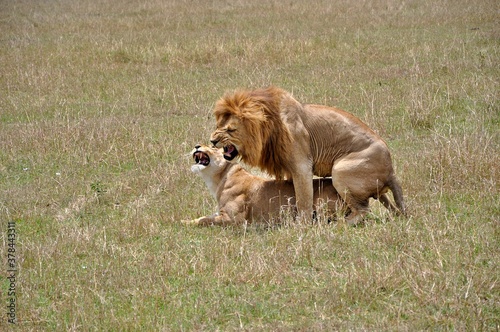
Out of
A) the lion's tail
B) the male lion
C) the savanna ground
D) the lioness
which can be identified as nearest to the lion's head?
the male lion

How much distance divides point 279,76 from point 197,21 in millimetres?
6293

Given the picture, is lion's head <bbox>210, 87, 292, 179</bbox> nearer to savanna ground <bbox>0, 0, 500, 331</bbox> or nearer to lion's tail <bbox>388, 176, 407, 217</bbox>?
savanna ground <bbox>0, 0, 500, 331</bbox>

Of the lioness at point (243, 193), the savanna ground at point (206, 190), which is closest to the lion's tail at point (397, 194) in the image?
the savanna ground at point (206, 190)

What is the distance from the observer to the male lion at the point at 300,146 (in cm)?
714

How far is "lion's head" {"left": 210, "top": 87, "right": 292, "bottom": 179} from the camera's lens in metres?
7.11

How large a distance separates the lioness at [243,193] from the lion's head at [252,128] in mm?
378

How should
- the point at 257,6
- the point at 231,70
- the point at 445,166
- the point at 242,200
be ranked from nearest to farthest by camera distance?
1. the point at 242,200
2. the point at 445,166
3. the point at 231,70
4. the point at 257,6

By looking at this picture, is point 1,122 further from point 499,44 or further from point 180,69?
point 499,44

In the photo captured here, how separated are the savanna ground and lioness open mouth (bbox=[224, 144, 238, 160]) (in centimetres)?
72

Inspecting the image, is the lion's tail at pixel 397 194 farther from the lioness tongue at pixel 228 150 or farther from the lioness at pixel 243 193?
the lioness tongue at pixel 228 150

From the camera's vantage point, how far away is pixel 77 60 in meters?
15.5

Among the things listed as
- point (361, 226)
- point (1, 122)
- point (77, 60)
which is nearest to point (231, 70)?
point (77, 60)

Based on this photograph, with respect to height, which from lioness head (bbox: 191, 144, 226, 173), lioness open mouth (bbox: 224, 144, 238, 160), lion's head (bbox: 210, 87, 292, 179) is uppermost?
lion's head (bbox: 210, 87, 292, 179)

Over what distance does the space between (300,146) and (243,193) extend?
2.60 feet
